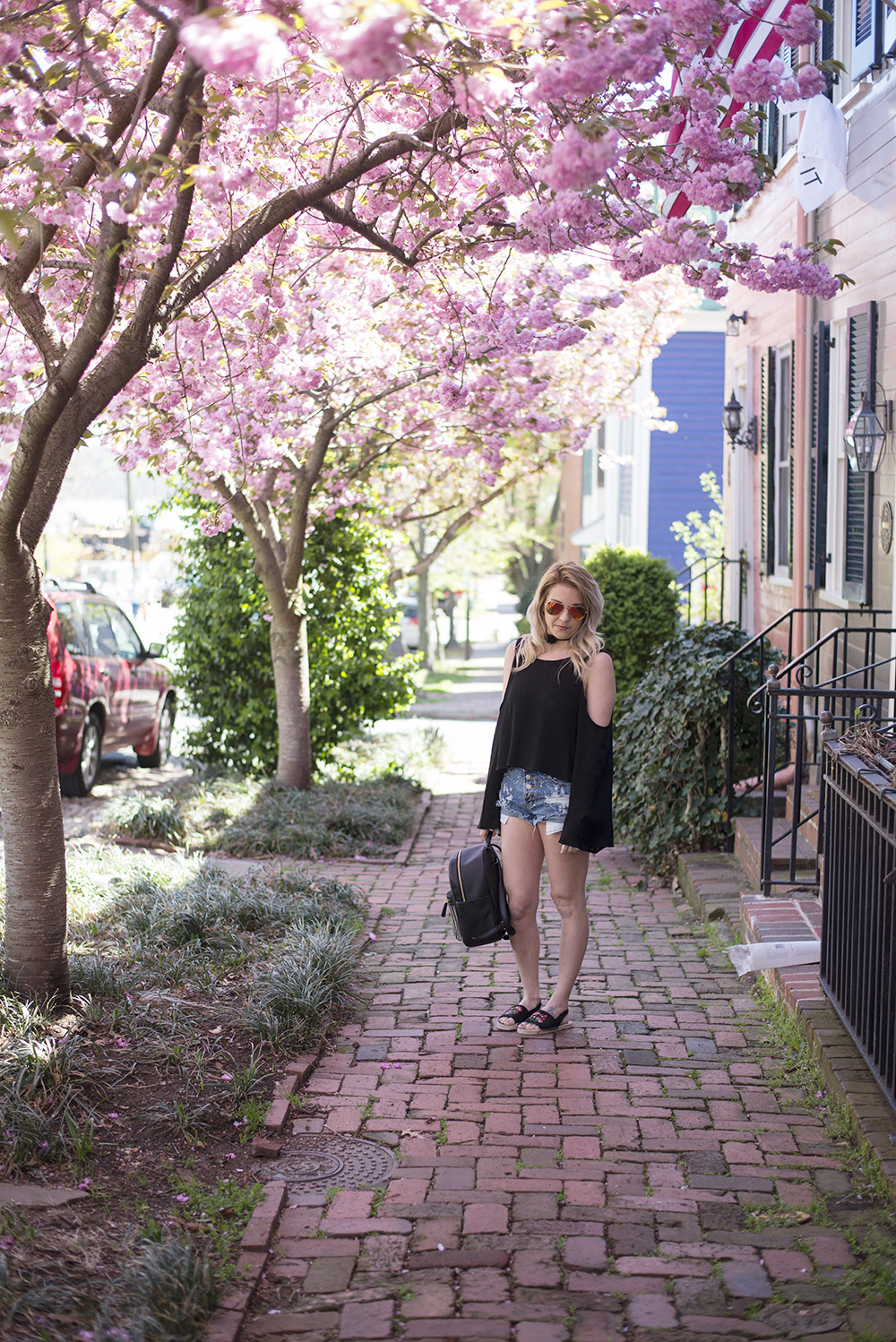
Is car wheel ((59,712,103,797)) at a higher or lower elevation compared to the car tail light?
lower

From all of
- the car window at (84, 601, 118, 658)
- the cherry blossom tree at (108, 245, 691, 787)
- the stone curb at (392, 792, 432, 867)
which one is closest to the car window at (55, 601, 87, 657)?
the car window at (84, 601, 118, 658)

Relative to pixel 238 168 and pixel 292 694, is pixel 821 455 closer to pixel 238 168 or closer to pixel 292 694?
pixel 292 694

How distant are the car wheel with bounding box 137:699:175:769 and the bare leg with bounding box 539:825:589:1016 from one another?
8685mm

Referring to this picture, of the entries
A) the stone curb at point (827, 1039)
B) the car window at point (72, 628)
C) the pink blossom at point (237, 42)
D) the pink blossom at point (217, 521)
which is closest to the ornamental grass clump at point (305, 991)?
the stone curb at point (827, 1039)

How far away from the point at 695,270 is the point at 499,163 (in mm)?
896

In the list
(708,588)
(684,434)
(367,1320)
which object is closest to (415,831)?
(367,1320)

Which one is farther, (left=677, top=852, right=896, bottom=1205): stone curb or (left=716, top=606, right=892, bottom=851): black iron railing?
(left=716, top=606, right=892, bottom=851): black iron railing

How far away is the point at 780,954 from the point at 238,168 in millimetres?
3824

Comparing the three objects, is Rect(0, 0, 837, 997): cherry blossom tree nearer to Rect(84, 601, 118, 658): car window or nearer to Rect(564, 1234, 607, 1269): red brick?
Rect(564, 1234, 607, 1269): red brick

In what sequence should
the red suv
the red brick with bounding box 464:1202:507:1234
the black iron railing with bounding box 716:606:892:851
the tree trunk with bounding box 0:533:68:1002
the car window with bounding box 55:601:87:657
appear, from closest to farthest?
the red brick with bounding box 464:1202:507:1234, the tree trunk with bounding box 0:533:68:1002, the black iron railing with bounding box 716:606:892:851, the red suv, the car window with bounding box 55:601:87:657

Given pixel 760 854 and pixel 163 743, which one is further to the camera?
pixel 163 743

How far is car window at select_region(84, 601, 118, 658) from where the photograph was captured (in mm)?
11359

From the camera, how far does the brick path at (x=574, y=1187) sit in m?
3.07

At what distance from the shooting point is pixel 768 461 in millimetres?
10891
